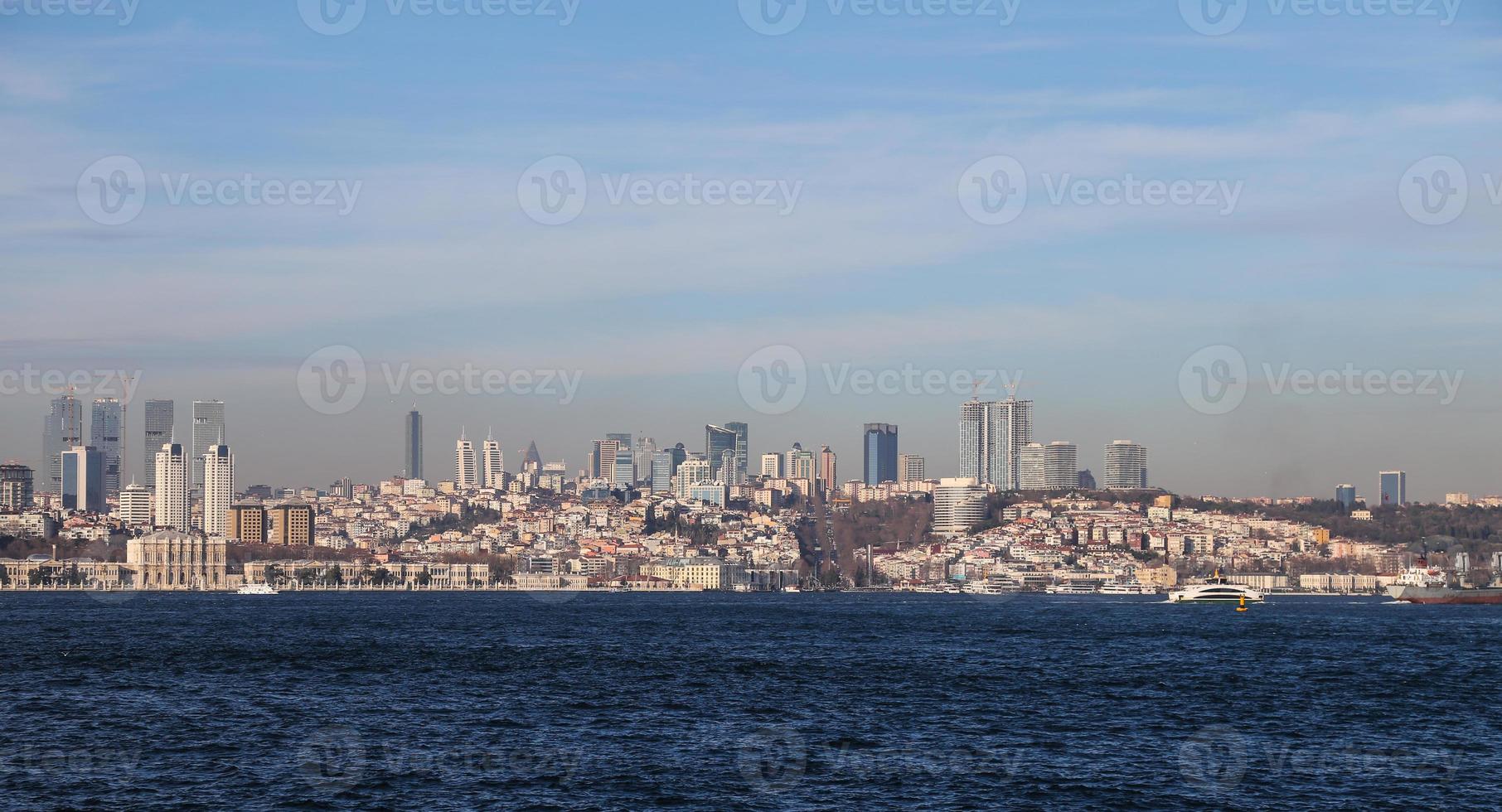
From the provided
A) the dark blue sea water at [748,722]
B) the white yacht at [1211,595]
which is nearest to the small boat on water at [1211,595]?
the white yacht at [1211,595]

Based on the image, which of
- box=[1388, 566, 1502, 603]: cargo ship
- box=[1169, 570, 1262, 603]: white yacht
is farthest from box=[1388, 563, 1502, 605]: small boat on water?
box=[1169, 570, 1262, 603]: white yacht

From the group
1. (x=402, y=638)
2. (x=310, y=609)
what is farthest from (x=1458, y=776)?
(x=310, y=609)

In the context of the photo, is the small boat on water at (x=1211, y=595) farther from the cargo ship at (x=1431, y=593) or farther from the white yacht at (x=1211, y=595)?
the cargo ship at (x=1431, y=593)

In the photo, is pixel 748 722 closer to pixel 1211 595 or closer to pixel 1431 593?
pixel 1211 595

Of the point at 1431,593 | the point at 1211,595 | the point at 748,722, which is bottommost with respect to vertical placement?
the point at 1211,595

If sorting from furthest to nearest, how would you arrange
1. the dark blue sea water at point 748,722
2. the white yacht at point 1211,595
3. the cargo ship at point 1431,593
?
the white yacht at point 1211,595 < the cargo ship at point 1431,593 < the dark blue sea water at point 748,722

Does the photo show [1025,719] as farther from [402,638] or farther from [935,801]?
[402,638]

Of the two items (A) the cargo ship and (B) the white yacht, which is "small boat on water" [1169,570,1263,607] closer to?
(B) the white yacht

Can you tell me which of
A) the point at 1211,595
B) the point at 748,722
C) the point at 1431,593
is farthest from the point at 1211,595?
the point at 748,722
